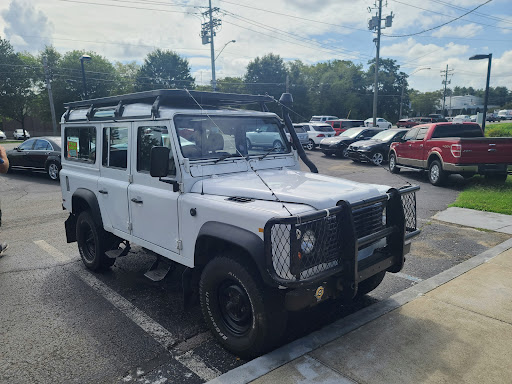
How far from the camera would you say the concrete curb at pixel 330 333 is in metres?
2.97

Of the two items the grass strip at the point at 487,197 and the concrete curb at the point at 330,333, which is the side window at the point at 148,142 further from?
the grass strip at the point at 487,197

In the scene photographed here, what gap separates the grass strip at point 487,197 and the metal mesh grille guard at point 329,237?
237 inches

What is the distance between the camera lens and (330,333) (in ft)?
11.6

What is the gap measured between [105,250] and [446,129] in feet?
37.6

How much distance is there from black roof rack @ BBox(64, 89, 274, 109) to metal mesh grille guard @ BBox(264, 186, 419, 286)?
199 cm

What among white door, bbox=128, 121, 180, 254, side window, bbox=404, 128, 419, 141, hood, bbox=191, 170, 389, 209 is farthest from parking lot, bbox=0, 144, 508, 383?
side window, bbox=404, 128, 419, 141

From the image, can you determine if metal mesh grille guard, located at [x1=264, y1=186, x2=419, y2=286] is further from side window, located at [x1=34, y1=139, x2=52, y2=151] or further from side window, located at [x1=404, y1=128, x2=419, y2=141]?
side window, located at [x1=34, y1=139, x2=52, y2=151]

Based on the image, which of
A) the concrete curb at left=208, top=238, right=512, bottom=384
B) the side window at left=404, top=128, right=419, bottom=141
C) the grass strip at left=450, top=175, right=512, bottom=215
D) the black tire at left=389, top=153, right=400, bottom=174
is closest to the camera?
the concrete curb at left=208, top=238, right=512, bottom=384

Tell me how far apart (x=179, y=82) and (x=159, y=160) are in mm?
62852

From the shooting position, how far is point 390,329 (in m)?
3.58

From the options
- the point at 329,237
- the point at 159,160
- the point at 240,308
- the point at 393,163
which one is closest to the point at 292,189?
the point at 329,237

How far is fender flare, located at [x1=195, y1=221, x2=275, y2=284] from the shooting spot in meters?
2.80

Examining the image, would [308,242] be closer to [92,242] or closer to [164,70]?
[92,242]

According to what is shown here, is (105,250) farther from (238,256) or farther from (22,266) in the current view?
(238,256)
